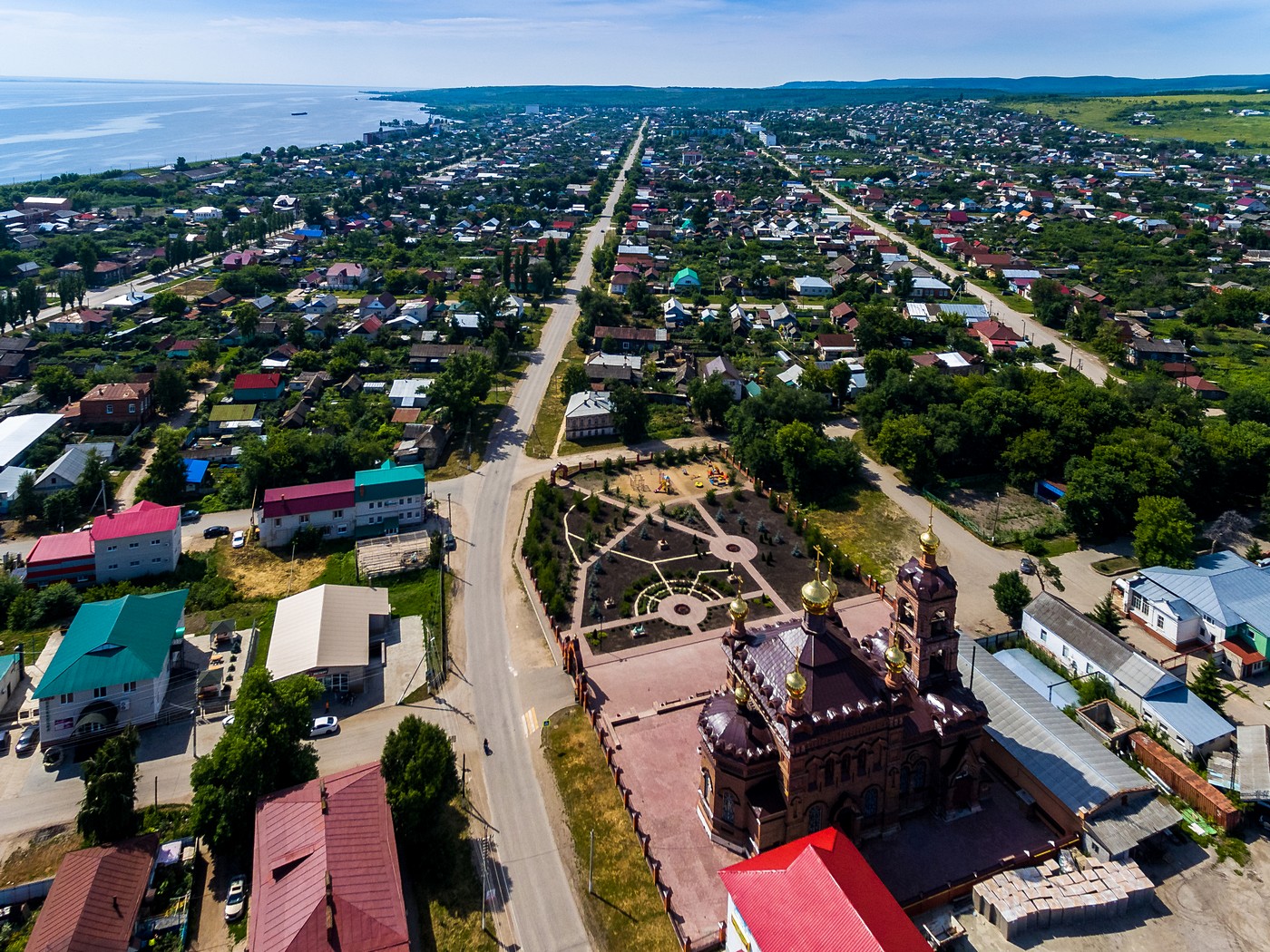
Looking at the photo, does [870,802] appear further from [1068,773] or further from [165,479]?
[165,479]

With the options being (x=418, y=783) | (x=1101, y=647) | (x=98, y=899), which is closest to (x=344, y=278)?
(x=418, y=783)

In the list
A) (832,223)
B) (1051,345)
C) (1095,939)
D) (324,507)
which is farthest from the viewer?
Result: (832,223)

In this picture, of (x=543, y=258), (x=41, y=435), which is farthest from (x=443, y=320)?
(x=41, y=435)

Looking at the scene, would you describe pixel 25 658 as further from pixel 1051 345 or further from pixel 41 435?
pixel 1051 345

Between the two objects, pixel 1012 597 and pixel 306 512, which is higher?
pixel 306 512

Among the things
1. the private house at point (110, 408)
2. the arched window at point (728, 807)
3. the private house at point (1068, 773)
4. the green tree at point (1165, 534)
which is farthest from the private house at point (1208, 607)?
the private house at point (110, 408)

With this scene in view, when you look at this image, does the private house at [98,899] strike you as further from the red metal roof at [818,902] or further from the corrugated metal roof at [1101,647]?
the corrugated metal roof at [1101,647]
